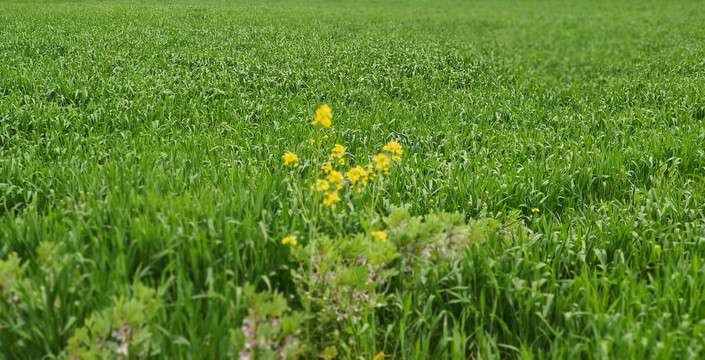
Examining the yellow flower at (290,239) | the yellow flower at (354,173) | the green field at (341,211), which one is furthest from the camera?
the yellow flower at (354,173)

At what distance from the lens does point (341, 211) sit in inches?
140

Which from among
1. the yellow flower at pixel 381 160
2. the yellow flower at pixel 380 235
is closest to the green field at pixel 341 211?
the yellow flower at pixel 380 235

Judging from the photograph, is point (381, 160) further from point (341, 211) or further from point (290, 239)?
point (290, 239)

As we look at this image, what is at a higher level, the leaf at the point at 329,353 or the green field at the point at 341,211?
the green field at the point at 341,211

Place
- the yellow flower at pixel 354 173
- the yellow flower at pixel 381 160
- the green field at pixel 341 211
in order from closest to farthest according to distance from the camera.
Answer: the green field at pixel 341 211, the yellow flower at pixel 354 173, the yellow flower at pixel 381 160

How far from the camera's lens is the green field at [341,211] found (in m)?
2.40

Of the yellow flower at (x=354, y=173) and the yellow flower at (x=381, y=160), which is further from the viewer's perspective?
the yellow flower at (x=381, y=160)

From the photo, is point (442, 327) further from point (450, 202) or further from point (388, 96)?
point (388, 96)

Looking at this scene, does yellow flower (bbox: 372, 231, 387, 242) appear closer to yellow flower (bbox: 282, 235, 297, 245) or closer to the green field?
the green field

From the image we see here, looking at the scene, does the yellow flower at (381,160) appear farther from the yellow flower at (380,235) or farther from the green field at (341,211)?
the yellow flower at (380,235)

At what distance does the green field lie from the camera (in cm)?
240

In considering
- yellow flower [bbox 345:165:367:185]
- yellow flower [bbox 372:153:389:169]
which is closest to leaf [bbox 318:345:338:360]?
yellow flower [bbox 345:165:367:185]

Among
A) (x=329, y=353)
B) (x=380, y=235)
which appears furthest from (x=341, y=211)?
(x=329, y=353)

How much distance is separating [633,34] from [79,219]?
910 inches
